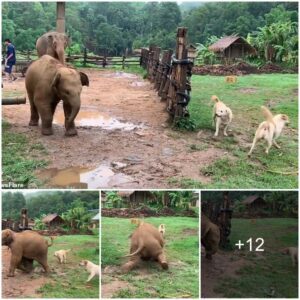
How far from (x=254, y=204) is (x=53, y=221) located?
4.80ft

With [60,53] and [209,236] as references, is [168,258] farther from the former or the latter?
[60,53]

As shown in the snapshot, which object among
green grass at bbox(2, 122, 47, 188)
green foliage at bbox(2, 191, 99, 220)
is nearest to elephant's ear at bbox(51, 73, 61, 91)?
green grass at bbox(2, 122, 47, 188)

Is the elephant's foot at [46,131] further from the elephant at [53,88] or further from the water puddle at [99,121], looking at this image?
the water puddle at [99,121]

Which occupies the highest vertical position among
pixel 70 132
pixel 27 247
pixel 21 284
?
pixel 70 132

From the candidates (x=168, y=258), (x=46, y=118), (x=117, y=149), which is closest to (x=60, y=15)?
(x=46, y=118)

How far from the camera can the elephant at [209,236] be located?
12.4 ft

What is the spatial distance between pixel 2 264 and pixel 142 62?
7.95m

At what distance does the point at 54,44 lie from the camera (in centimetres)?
510

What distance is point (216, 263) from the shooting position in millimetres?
3766

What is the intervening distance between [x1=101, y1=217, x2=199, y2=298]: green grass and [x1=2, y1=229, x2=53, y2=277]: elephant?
0.49 meters

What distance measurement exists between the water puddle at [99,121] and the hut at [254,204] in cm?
195

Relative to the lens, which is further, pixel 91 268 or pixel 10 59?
pixel 10 59

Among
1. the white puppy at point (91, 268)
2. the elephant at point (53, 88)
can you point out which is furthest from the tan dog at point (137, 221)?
the elephant at point (53, 88)

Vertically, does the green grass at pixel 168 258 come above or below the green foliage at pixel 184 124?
below
